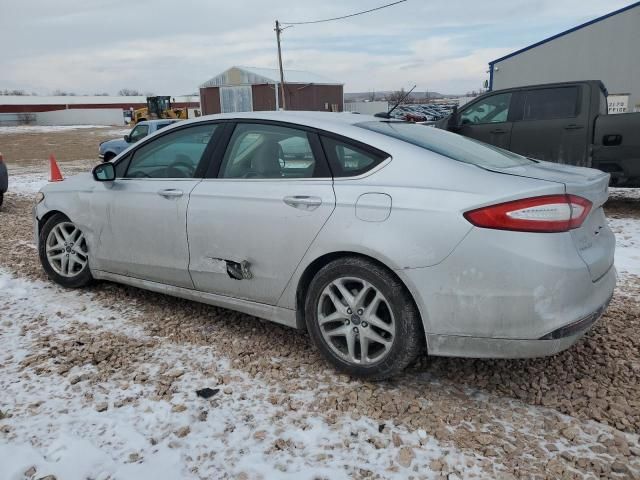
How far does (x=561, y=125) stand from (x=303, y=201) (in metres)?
5.96

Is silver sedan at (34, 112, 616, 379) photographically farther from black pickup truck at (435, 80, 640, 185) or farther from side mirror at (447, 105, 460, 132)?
side mirror at (447, 105, 460, 132)

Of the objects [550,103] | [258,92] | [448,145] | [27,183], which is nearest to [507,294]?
[448,145]

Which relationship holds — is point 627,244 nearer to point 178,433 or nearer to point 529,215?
point 529,215

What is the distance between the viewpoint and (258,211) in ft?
10.5

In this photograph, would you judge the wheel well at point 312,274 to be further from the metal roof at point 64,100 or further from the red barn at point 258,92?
the metal roof at point 64,100

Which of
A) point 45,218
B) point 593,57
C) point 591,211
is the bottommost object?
point 45,218

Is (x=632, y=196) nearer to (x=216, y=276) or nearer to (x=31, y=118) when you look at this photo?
(x=216, y=276)

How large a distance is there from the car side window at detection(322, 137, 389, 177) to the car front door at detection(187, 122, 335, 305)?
2.2 inches

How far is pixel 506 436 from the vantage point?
252 centimetres

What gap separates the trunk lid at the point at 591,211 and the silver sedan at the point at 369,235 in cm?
1

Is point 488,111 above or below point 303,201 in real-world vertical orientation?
above

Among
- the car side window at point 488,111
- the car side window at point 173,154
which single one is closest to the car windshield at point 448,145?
the car side window at point 173,154

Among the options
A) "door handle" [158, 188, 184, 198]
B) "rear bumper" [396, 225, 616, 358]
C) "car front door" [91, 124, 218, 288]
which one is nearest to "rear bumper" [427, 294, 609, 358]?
"rear bumper" [396, 225, 616, 358]

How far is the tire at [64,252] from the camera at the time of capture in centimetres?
443
